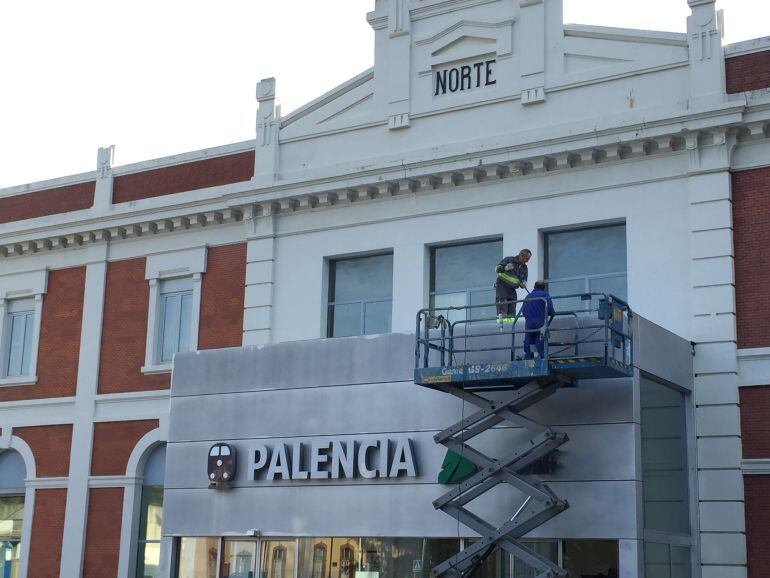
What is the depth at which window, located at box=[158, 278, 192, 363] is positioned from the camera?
1131 inches

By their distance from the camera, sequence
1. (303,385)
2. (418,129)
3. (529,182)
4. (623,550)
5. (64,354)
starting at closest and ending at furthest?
(623,550) → (303,385) → (529,182) → (418,129) → (64,354)

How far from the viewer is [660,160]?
23297 mm

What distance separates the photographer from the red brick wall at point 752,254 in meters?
21.7

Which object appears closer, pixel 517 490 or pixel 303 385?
pixel 517 490

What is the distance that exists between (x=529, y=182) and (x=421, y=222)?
260 centimetres

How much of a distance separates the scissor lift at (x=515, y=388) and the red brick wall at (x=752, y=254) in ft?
12.0

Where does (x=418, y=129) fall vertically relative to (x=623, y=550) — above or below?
above

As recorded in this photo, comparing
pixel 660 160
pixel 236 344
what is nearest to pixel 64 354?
pixel 236 344

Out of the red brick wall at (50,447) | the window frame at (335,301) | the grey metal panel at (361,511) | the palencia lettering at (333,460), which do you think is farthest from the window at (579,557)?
the red brick wall at (50,447)

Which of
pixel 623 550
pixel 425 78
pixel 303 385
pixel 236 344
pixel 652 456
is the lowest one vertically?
pixel 623 550

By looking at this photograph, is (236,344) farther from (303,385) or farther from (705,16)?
(705,16)

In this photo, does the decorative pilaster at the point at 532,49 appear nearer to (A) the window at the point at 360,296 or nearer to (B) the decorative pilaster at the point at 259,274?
(A) the window at the point at 360,296

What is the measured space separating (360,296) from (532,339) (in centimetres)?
777

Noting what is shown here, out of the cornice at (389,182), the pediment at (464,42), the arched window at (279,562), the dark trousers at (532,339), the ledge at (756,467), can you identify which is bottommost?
the arched window at (279,562)
